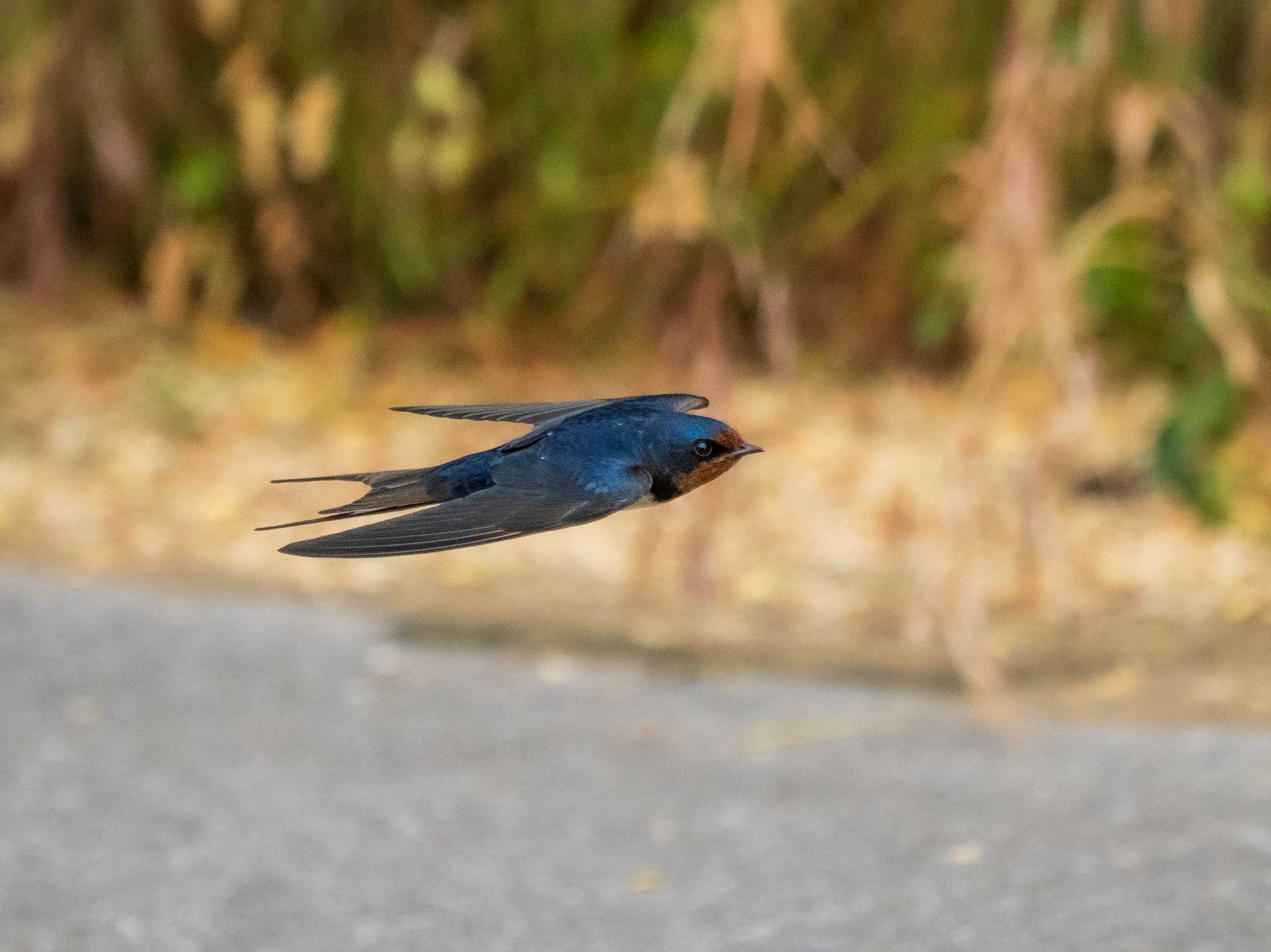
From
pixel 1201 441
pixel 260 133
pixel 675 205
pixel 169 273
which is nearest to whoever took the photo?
pixel 675 205

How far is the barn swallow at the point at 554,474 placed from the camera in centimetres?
52

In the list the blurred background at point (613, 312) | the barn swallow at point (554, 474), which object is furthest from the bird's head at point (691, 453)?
the blurred background at point (613, 312)

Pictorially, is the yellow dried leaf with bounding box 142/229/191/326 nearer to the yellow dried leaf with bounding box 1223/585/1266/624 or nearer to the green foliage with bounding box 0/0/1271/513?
the green foliage with bounding box 0/0/1271/513

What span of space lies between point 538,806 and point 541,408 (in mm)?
2457

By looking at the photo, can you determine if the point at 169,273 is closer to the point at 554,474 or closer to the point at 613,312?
the point at 613,312

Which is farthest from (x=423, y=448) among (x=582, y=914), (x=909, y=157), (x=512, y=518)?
(x=512, y=518)

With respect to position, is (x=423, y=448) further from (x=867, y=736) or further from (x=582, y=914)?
(x=582, y=914)

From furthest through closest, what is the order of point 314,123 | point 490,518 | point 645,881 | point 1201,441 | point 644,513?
point 314,123 < point 1201,441 < point 644,513 < point 645,881 < point 490,518

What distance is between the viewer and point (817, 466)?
4.19 meters

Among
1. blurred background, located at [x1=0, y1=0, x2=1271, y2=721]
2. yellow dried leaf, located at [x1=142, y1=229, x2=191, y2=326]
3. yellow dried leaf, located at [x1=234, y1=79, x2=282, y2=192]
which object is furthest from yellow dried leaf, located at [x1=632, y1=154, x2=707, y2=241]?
yellow dried leaf, located at [x1=142, y1=229, x2=191, y2=326]

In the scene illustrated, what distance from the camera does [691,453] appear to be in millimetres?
572

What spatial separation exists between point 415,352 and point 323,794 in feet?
6.17

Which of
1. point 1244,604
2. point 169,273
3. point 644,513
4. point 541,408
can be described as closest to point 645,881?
point 644,513

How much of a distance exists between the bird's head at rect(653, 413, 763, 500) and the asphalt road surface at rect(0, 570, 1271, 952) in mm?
1887
